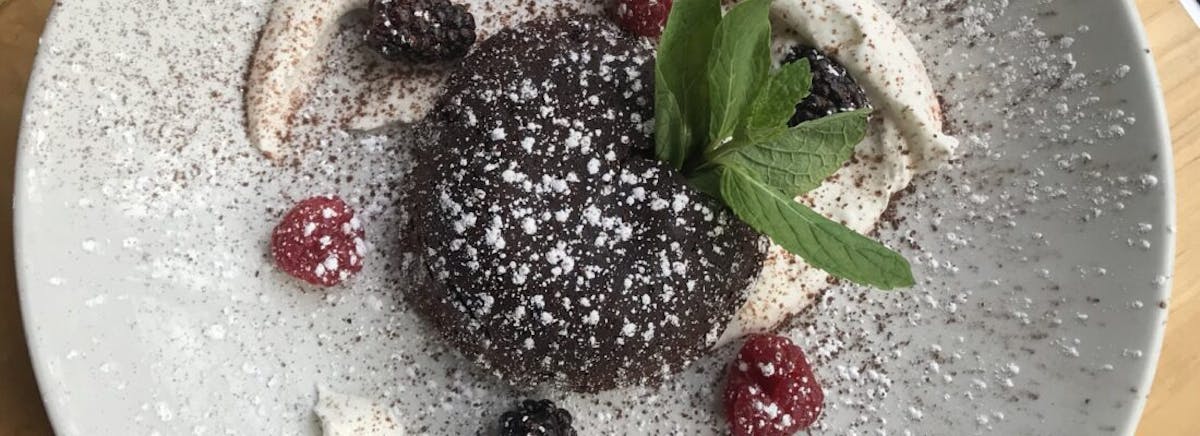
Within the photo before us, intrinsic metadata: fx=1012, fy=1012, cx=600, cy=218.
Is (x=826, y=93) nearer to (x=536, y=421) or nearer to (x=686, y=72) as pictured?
(x=686, y=72)

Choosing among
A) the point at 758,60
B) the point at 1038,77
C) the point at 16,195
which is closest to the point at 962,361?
the point at 1038,77

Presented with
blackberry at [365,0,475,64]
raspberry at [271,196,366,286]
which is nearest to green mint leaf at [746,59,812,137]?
blackberry at [365,0,475,64]

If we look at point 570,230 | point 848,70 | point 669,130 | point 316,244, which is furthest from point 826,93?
point 316,244

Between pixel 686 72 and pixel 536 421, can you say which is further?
pixel 536 421

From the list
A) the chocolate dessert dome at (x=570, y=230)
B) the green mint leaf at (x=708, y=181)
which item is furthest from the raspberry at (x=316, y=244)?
the green mint leaf at (x=708, y=181)

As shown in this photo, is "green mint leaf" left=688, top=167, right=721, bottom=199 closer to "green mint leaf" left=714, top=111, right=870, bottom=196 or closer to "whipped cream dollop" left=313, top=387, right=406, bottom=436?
"green mint leaf" left=714, top=111, right=870, bottom=196
